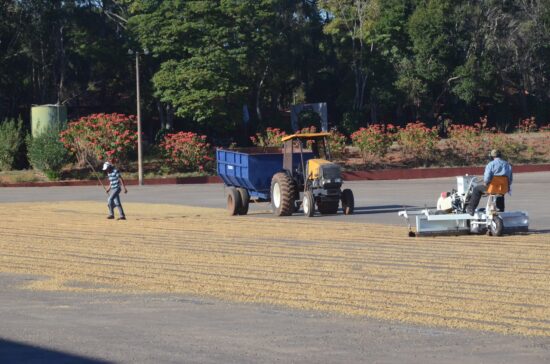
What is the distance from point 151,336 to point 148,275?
478 centimetres

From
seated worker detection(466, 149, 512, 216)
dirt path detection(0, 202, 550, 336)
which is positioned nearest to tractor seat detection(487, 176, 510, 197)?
seated worker detection(466, 149, 512, 216)

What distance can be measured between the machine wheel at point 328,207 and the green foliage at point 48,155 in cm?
2400

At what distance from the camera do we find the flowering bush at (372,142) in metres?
50.6

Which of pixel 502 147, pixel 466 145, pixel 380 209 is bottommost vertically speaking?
pixel 380 209

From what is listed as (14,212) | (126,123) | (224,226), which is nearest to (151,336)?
(224,226)

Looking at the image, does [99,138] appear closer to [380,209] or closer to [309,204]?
[380,209]

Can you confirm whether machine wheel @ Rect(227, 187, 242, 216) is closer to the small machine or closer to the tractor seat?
the small machine

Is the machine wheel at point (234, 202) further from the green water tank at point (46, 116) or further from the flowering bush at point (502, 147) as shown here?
the flowering bush at point (502, 147)

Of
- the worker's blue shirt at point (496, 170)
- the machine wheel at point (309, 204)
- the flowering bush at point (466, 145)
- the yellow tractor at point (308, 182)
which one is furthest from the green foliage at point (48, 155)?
the worker's blue shirt at point (496, 170)

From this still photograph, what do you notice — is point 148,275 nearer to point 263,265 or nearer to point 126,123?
point 263,265

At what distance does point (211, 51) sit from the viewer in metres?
54.9

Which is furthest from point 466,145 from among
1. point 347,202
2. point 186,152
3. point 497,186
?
point 497,186

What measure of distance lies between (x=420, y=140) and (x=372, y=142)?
244 cm

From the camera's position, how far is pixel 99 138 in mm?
49125
